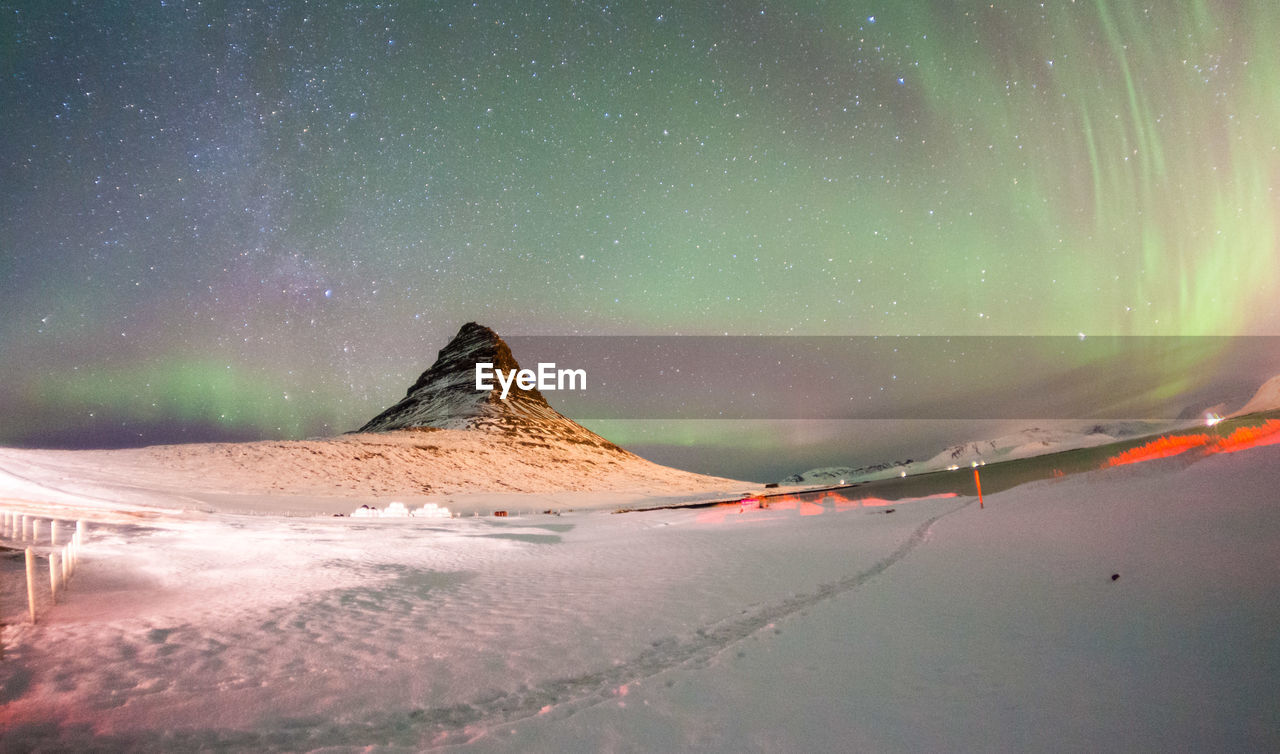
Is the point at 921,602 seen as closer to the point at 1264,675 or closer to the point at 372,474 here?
the point at 1264,675

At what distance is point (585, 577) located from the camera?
1177cm

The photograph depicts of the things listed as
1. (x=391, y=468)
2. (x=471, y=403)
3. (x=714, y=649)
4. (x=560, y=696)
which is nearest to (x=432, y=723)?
(x=560, y=696)

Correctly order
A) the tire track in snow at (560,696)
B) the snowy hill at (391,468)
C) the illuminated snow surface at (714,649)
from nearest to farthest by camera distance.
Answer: the illuminated snow surface at (714,649) < the tire track in snow at (560,696) < the snowy hill at (391,468)

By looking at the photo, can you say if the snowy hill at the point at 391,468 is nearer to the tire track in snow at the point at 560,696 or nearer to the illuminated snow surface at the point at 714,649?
the illuminated snow surface at the point at 714,649

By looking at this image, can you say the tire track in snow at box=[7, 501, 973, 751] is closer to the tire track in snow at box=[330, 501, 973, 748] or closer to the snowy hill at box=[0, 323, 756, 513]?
the tire track in snow at box=[330, 501, 973, 748]

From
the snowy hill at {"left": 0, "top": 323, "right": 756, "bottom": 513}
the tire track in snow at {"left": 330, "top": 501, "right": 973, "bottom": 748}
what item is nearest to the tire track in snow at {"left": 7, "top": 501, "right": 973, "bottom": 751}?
the tire track in snow at {"left": 330, "top": 501, "right": 973, "bottom": 748}

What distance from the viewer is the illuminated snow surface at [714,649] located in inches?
170

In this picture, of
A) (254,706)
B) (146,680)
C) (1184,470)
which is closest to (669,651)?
(254,706)

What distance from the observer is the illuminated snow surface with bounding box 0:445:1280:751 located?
431cm

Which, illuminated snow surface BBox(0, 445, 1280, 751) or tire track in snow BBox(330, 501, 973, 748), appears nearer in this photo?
illuminated snow surface BBox(0, 445, 1280, 751)

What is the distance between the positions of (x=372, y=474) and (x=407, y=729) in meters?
76.5

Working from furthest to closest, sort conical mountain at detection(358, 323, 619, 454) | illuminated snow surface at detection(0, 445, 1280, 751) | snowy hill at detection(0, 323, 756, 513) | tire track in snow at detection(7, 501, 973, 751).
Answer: conical mountain at detection(358, 323, 619, 454) → snowy hill at detection(0, 323, 756, 513) → illuminated snow surface at detection(0, 445, 1280, 751) → tire track in snow at detection(7, 501, 973, 751)

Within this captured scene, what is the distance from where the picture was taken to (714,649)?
644 cm

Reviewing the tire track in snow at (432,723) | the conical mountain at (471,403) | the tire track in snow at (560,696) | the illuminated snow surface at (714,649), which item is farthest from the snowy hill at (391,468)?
the tire track in snow at (560,696)
